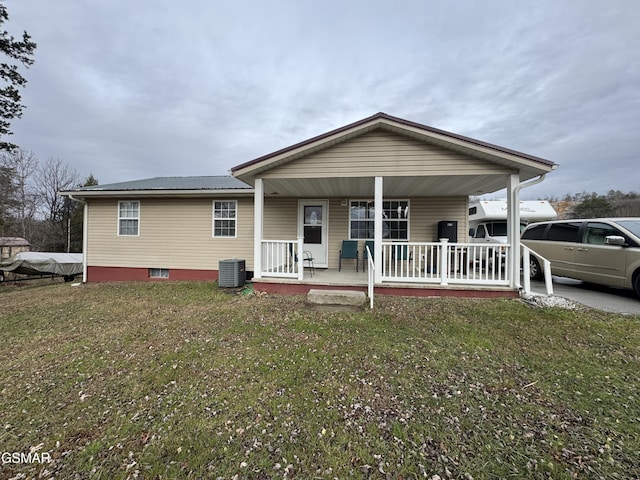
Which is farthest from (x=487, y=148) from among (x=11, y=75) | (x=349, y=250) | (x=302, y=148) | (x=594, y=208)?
(x=594, y=208)

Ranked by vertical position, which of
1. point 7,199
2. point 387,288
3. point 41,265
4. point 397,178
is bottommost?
point 387,288

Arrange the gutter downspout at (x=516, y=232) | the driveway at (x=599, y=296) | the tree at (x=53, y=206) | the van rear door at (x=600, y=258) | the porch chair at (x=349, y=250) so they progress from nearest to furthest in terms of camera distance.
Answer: the driveway at (x=599, y=296)
the van rear door at (x=600, y=258)
the gutter downspout at (x=516, y=232)
the porch chair at (x=349, y=250)
the tree at (x=53, y=206)

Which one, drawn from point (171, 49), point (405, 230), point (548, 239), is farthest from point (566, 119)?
point (171, 49)

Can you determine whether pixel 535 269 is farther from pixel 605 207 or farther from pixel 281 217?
pixel 605 207

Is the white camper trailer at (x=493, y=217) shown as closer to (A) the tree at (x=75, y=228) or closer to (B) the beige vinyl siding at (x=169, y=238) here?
(B) the beige vinyl siding at (x=169, y=238)

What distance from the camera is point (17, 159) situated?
19031 millimetres

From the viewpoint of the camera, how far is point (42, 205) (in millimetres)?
21141

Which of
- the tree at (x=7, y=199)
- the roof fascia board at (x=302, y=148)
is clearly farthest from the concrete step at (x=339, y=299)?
the tree at (x=7, y=199)

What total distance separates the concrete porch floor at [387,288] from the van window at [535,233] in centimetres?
279

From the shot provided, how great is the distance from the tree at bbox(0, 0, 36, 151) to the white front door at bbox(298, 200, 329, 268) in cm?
1154

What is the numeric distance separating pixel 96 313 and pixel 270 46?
12.1 meters

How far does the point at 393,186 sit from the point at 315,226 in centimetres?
292

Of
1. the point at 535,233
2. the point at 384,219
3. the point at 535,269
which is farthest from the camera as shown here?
the point at 384,219

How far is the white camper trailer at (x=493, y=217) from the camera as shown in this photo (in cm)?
1023
